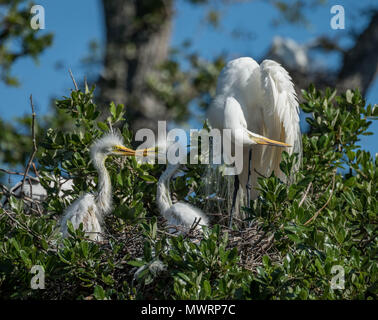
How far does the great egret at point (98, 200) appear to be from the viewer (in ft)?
10.4

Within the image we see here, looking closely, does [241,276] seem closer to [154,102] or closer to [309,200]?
[309,200]

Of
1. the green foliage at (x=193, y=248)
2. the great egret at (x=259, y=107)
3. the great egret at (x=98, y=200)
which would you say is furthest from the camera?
the great egret at (x=259, y=107)

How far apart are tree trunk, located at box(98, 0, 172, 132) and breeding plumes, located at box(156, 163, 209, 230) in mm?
3097

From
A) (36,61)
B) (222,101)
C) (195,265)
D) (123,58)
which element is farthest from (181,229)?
(123,58)

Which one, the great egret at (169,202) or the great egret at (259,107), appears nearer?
the great egret at (169,202)

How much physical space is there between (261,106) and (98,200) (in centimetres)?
142

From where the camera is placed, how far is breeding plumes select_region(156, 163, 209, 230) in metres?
3.25

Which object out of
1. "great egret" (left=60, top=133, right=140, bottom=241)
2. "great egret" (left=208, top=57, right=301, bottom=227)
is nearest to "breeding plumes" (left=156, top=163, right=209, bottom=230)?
"great egret" (left=60, top=133, right=140, bottom=241)

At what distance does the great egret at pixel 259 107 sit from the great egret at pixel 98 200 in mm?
699

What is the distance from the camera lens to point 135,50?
7.17 metres

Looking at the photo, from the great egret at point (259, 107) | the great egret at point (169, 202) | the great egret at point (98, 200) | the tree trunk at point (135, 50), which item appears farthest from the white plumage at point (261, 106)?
the tree trunk at point (135, 50)

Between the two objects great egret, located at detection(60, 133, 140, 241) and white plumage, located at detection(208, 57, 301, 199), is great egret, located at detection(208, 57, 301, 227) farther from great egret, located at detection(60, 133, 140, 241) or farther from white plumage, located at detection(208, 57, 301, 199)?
great egret, located at detection(60, 133, 140, 241)

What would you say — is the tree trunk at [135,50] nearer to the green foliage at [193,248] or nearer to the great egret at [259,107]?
the great egret at [259,107]
